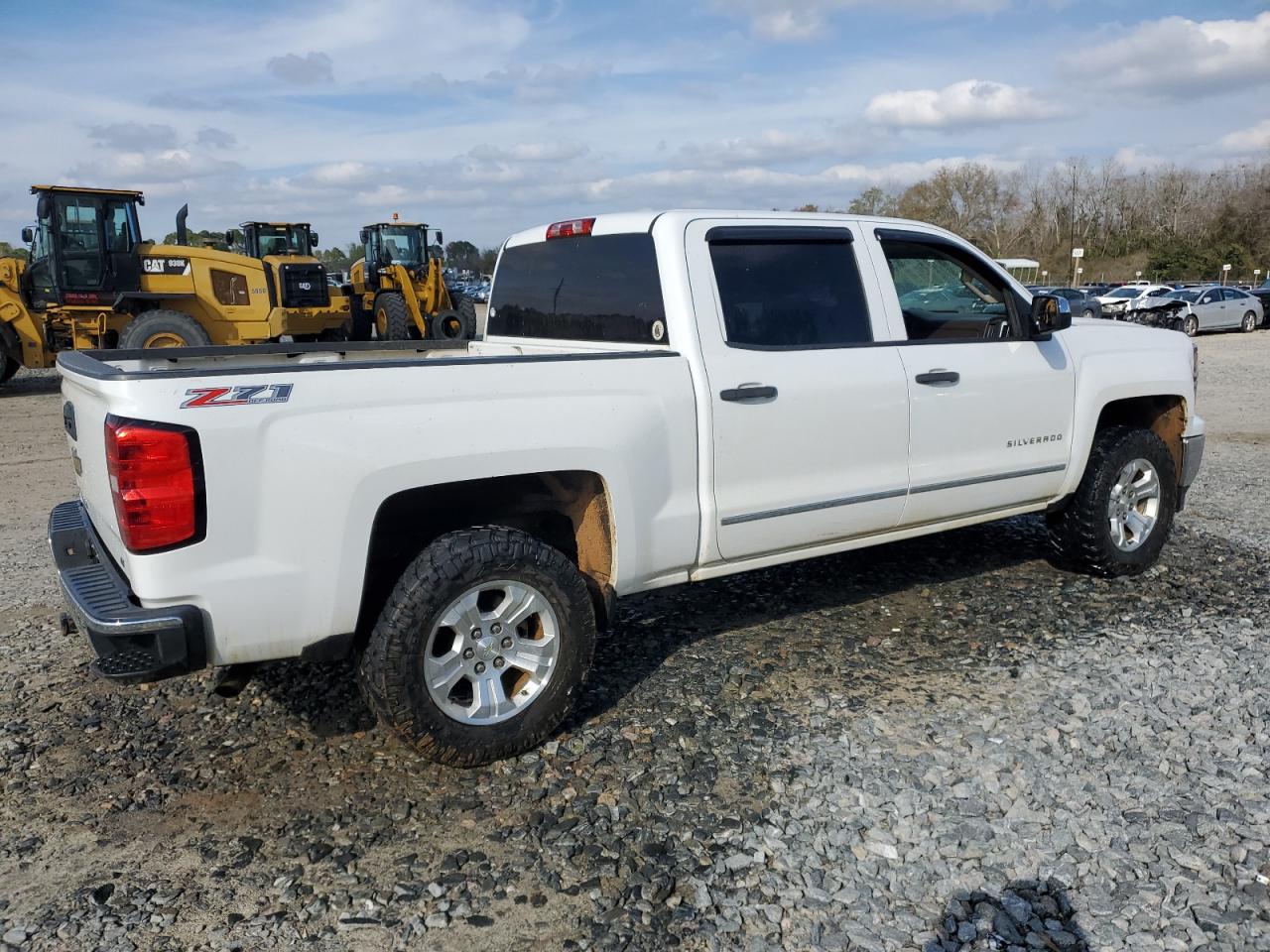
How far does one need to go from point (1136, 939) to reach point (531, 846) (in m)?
1.76

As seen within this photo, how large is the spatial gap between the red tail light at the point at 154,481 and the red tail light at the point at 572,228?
221 cm

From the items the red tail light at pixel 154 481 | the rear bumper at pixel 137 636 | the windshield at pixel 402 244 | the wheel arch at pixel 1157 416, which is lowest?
the rear bumper at pixel 137 636

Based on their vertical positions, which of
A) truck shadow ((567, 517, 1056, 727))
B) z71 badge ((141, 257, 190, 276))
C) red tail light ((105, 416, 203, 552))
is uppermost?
z71 badge ((141, 257, 190, 276))

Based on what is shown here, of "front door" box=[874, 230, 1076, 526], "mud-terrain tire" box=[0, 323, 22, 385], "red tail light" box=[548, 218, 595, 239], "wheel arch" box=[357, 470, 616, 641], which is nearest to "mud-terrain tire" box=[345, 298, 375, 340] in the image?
"mud-terrain tire" box=[0, 323, 22, 385]

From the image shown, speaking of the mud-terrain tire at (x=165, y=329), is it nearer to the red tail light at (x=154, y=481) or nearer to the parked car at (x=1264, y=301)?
the red tail light at (x=154, y=481)

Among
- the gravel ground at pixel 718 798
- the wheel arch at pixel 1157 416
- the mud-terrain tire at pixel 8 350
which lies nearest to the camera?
the gravel ground at pixel 718 798

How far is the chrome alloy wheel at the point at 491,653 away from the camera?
11.6 feet

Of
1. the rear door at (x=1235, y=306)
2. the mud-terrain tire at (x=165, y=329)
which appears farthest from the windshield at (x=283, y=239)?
the rear door at (x=1235, y=306)

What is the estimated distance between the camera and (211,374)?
305cm

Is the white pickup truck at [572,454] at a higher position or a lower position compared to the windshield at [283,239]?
lower

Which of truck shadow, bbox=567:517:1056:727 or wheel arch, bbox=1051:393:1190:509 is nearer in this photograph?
truck shadow, bbox=567:517:1056:727

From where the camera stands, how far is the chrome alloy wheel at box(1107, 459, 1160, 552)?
555 cm

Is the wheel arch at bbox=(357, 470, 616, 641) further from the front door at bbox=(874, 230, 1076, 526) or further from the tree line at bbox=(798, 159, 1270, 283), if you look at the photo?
Answer: the tree line at bbox=(798, 159, 1270, 283)

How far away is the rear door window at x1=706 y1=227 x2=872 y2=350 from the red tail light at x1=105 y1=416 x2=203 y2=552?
2.11 meters
